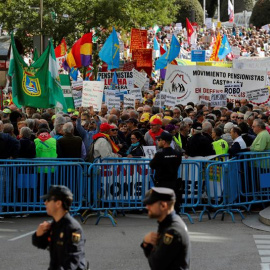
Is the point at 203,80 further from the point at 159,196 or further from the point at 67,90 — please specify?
the point at 159,196

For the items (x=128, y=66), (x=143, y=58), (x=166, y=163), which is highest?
(x=143, y=58)

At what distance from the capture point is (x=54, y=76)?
18.8 m

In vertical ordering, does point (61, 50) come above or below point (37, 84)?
above

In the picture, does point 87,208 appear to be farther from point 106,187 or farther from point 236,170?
point 236,170

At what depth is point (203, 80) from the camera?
23.8m

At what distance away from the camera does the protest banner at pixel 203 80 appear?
23.2m

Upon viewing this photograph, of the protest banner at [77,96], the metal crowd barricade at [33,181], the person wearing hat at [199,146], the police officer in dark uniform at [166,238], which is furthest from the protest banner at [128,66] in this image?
the police officer in dark uniform at [166,238]

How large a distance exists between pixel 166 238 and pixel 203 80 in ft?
58.6

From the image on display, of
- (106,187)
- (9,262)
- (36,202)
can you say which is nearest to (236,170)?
(106,187)

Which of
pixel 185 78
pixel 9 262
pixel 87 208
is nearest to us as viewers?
pixel 9 262

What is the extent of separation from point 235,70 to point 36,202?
36.8 ft

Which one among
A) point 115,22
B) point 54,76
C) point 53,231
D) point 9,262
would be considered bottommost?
point 9,262

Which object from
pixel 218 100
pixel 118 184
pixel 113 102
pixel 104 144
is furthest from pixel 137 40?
pixel 118 184

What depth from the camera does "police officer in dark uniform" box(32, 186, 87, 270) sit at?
21.7 feet
